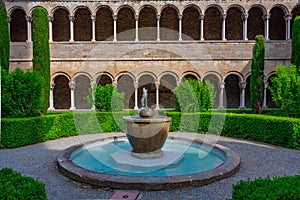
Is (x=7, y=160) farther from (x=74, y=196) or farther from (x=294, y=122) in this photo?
(x=294, y=122)

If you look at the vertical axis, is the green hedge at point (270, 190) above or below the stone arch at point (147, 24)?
below

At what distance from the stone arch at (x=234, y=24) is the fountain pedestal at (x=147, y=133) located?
15.7 metres

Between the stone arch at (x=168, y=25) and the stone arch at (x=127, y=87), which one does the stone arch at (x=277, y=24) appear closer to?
the stone arch at (x=168, y=25)

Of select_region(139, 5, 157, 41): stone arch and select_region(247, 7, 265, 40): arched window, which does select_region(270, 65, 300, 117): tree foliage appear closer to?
select_region(247, 7, 265, 40): arched window

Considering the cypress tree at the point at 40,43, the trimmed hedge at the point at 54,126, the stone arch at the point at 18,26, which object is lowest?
the trimmed hedge at the point at 54,126

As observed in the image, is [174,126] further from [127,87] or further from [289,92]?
[127,87]

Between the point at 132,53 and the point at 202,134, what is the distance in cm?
822

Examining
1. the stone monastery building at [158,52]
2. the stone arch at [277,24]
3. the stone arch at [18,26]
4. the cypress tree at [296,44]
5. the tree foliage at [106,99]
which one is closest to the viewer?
the tree foliage at [106,99]

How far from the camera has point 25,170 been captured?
22.1ft

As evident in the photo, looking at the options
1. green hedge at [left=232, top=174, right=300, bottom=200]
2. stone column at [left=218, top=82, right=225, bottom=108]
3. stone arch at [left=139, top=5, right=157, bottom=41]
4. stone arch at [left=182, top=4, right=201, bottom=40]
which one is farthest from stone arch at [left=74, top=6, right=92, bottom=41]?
green hedge at [left=232, top=174, right=300, bottom=200]

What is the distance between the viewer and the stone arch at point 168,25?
20656 millimetres

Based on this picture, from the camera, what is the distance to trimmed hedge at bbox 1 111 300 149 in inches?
366

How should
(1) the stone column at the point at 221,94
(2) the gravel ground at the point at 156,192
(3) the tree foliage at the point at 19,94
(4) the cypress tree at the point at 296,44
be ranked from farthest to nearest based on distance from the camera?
(1) the stone column at the point at 221,94 → (4) the cypress tree at the point at 296,44 → (3) the tree foliage at the point at 19,94 → (2) the gravel ground at the point at 156,192

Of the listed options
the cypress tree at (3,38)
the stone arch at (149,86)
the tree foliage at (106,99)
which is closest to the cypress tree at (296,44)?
the stone arch at (149,86)
